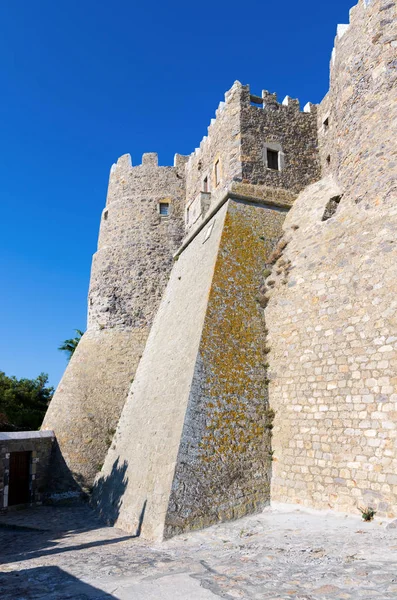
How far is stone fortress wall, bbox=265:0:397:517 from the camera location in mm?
7309

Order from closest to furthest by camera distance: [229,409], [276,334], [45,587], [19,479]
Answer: [45,587]
[229,409]
[276,334]
[19,479]

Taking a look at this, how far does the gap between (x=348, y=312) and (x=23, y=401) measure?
19.2 metres

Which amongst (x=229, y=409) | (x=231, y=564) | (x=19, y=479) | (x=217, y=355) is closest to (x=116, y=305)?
(x=19, y=479)

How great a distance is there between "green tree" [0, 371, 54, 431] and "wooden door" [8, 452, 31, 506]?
5.36m

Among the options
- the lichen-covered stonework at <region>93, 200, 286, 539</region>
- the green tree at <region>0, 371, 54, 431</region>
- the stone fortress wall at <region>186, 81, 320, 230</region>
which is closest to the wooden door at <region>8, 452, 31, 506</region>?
the lichen-covered stonework at <region>93, 200, 286, 539</region>

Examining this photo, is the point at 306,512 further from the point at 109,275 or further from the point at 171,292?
the point at 109,275

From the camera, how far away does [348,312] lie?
27.6ft

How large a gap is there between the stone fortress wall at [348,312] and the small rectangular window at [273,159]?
2.15 metres

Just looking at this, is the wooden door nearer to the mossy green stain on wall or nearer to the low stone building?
the low stone building

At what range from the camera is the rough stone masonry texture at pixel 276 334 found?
7746 mm

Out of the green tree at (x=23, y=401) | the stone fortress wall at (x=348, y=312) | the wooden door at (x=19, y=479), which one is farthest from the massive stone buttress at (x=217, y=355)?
the green tree at (x=23, y=401)

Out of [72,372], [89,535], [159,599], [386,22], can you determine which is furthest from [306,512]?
[72,372]

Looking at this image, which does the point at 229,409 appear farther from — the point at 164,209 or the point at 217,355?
A: the point at 164,209

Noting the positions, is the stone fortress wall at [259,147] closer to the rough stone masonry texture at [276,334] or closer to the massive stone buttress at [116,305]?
the rough stone masonry texture at [276,334]
